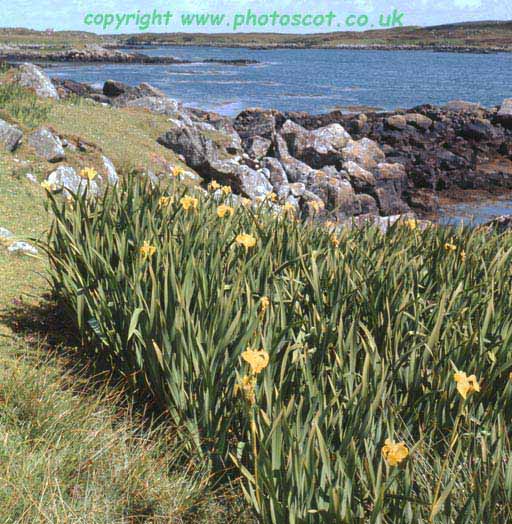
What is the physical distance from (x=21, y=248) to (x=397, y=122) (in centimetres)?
2359

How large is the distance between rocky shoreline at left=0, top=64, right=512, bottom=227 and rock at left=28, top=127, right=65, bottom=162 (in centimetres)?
8

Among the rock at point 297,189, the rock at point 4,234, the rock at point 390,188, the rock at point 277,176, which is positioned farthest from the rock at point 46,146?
the rock at point 390,188

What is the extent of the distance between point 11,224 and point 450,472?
Answer: 524 cm

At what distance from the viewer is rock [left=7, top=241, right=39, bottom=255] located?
554cm

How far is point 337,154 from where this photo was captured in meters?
18.4

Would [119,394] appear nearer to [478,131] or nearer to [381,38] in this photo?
[478,131]

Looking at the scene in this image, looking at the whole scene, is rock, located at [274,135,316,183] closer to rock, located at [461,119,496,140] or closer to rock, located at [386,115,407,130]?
rock, located at [386,115,407,130]

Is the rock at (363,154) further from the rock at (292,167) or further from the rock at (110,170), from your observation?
the rock at (110,170)

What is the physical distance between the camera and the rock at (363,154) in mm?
19062

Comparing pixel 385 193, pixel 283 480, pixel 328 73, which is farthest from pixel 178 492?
pixel 328 73

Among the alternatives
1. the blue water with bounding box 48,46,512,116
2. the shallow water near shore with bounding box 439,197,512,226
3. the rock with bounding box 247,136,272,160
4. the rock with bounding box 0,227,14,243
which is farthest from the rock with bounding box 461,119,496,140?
the rock with bounding box 0,227,14,243

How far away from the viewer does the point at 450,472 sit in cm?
232

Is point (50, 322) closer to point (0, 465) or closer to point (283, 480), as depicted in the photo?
point (0, 465)

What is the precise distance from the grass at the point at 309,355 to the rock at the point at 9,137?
4856 millimetres
